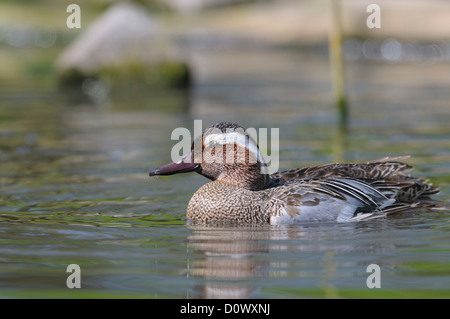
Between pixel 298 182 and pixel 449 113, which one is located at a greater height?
pixel 449 113

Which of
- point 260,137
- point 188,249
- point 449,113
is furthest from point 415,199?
point 449,113

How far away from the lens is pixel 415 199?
8344mm

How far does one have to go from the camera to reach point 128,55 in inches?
734

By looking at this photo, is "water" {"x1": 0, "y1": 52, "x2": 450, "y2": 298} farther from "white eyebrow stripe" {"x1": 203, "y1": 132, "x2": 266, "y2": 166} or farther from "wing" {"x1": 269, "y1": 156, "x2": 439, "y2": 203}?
"white eyebrow stripe" {"x1": 203, "y1": 132, "x2": 266, "y2": 166}

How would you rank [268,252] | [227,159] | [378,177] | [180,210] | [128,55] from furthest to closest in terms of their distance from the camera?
[128,55]
[180,210]
[378,177]
[227,159]
[268,252]

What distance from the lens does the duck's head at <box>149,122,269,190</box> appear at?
26.0 feet

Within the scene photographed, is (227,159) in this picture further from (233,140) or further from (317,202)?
(317,202)

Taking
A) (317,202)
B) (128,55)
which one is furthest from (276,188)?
(128,55)

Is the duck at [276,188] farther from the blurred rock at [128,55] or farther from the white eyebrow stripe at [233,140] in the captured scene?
the blurred rock at [128,55]

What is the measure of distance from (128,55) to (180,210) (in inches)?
419

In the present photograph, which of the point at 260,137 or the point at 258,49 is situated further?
the point at 258,49
